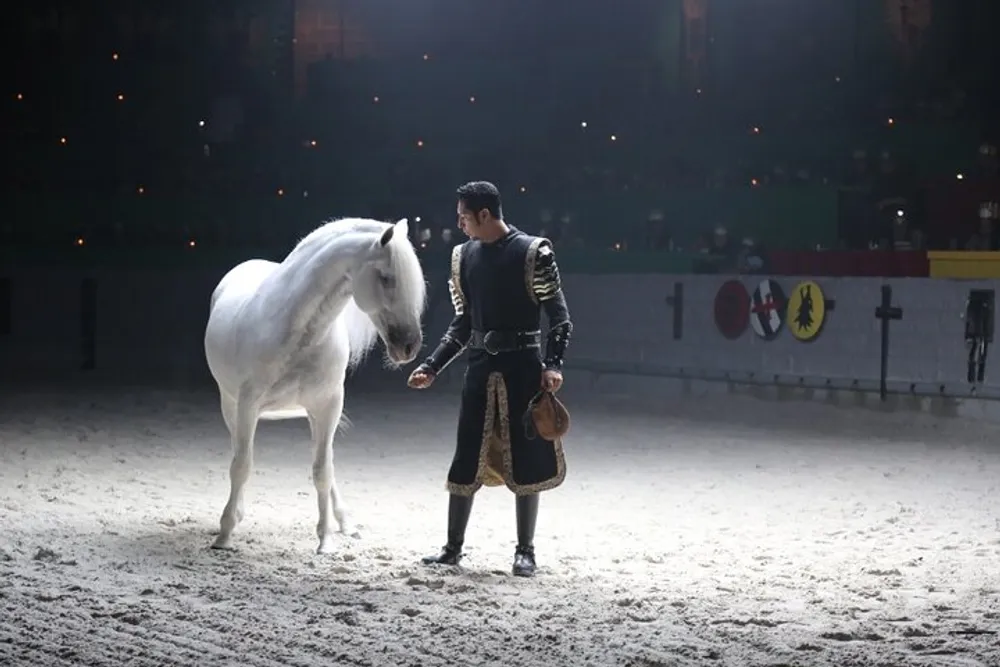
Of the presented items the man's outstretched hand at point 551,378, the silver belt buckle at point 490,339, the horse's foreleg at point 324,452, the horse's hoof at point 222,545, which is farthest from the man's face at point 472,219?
the horse's hoof at point 222,545

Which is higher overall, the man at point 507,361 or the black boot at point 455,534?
the man at point 507,361

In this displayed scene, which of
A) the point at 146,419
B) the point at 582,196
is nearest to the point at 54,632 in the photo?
the point at 146,419

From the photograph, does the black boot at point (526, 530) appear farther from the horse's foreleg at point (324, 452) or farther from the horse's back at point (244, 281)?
the horse's back at point (244, 281)

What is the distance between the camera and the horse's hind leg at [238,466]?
276 inches

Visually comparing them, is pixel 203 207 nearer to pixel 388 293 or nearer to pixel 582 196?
pixel 582 196

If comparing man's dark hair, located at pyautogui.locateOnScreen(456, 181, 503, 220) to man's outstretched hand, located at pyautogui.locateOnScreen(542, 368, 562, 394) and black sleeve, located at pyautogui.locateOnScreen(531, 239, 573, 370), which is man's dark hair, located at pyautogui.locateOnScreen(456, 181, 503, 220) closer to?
black sleeve, located at pyautogui.locateOnScreen(531, 239, 573, 370)

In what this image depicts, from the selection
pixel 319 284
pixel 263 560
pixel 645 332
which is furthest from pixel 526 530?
pixel 645 332

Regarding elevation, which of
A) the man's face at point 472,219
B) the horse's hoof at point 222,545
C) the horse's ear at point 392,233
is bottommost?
the horse's hoof at point 222,545

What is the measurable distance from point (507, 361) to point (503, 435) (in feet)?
1.06

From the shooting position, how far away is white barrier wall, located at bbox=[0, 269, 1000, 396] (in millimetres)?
13383

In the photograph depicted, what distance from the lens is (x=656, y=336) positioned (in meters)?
15.6

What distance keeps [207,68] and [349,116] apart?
2712mm

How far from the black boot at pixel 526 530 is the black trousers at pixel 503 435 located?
2.5 inches

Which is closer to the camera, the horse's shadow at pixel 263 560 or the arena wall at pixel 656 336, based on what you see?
the horse's shadow at pixel 263 560
